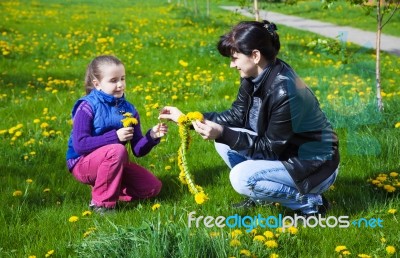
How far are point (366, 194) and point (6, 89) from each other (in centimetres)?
502

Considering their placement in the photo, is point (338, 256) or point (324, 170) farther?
point (324, 170)

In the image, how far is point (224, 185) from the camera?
149 inches

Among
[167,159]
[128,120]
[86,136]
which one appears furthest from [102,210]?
[167,159]

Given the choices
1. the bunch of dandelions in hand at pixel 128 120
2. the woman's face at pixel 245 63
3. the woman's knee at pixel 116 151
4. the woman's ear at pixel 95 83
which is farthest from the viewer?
the woman's ear at pixel 95 83

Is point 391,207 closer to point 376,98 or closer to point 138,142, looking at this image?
point 138,142

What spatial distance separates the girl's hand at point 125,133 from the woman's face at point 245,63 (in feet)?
2.67

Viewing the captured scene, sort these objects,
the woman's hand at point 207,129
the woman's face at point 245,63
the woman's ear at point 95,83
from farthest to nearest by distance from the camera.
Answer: the woman's ear at point 95,83 → the woman's face at point 245,63 → the woman's hand at point 207,129

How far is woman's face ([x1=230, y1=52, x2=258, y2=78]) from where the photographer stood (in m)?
3.11

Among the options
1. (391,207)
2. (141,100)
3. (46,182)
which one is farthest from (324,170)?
(141,100)

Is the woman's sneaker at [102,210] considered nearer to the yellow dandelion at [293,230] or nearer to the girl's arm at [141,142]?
the girl's arm at [141,142]

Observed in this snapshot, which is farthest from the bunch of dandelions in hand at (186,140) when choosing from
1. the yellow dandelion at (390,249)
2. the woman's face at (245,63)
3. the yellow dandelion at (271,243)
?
the yellow dandelion at (390,249)

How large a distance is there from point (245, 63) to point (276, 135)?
18.7 inches

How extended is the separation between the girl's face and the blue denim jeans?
99cm

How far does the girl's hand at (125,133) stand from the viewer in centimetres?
338
